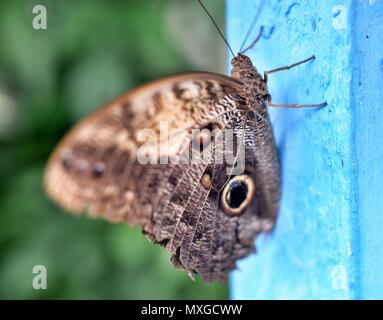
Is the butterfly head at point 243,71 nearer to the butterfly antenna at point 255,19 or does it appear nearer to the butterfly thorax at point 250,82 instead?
the butterfly thorax at point 250,82

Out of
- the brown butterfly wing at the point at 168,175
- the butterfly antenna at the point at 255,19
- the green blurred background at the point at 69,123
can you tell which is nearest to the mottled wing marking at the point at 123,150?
the brown butterfly wing at the point at 168,175

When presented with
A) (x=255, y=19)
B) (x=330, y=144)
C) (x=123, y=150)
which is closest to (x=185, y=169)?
(x=123, y=150)

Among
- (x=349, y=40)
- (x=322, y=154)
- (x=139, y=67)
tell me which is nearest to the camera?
(x=349, y=40)

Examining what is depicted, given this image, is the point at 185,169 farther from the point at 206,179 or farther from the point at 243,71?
the point at 243,71
